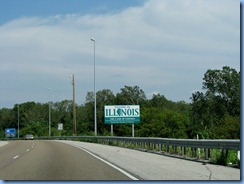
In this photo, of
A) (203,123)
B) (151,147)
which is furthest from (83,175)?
(203,123)

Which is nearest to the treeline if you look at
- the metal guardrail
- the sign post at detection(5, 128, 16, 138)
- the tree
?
the tree

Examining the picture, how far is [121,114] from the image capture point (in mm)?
54156

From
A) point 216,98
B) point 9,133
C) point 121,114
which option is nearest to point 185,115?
point 216,98

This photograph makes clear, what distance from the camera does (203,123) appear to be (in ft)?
297

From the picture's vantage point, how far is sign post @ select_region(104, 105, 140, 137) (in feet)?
176

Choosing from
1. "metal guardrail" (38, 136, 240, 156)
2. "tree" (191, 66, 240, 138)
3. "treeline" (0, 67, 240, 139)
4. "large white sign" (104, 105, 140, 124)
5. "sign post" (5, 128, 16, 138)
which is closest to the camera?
"metal guardrail" (38, 136, 240, 156)

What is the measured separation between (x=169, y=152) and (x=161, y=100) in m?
110

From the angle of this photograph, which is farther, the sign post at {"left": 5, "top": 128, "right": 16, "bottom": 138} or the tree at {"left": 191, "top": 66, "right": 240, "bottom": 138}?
the sign post at {"left": 5, "top": 128, "right": 16, "bottom": 138}

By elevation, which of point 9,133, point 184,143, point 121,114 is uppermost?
point 121,114

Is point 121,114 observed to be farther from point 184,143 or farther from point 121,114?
point 184,143

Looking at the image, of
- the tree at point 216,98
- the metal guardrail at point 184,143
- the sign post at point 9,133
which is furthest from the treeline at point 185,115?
the metal guardrail at point 184,143

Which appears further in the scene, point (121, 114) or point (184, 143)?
point (121, 114)

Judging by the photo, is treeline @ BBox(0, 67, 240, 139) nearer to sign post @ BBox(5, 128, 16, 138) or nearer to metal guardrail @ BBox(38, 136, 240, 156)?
sign post @ BBox(5, 128, 16, 138)

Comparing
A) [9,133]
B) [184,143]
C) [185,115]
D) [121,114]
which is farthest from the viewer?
[9,133]
